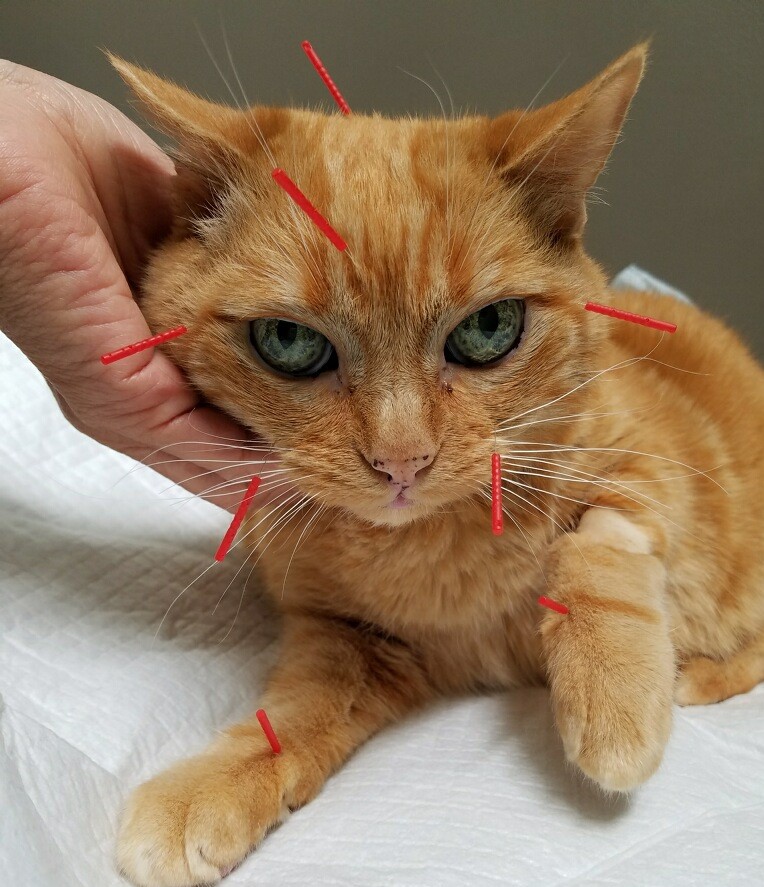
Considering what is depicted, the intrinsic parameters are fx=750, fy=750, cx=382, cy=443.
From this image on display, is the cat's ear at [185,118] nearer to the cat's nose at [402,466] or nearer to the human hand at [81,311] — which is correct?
the human hand at [81,311]

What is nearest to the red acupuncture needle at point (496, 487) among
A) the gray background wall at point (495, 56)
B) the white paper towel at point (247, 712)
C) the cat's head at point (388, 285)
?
the cat's head at point (388, 285)

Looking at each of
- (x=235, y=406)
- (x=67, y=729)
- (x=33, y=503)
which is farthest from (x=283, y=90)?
(x=67, y=729)

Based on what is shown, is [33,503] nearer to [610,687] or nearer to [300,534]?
[300,534]

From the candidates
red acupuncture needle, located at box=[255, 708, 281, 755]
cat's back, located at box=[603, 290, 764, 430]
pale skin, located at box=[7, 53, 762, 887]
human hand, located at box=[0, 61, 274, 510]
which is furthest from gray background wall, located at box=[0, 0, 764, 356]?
red acupuncture needle, located at box=[255, 708, 281, 755]

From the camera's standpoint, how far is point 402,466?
0.87 m

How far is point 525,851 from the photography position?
0.87m

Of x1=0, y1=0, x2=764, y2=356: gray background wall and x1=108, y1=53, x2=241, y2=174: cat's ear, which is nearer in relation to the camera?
x1=108, y1=53, x2=241, y2=174: cat's ear

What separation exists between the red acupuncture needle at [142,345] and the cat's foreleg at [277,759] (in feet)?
1.74

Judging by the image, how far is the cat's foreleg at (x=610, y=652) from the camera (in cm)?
90

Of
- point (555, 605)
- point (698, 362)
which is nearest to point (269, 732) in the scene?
point (555, 605)

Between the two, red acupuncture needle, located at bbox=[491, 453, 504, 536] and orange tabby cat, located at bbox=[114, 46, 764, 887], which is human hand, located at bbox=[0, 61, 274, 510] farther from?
red acupuncture needle, located at bbox=[491, 453, 504, 536]

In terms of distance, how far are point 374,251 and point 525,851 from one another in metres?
0.71

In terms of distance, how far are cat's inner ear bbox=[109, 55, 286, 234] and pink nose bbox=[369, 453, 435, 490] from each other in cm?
40

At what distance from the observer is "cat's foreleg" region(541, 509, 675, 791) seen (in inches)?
35.3
